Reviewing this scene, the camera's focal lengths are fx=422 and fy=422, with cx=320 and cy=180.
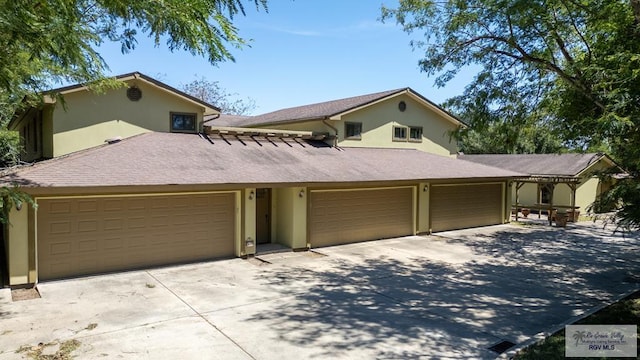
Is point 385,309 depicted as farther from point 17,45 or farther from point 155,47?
point 17,45

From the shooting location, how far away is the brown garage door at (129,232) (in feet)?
33.4

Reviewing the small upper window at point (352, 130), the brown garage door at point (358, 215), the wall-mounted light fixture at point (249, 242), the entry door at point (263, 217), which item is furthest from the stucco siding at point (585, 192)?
the wall-mounted light fixture at point (249, 242)

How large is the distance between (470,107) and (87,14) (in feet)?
29.4

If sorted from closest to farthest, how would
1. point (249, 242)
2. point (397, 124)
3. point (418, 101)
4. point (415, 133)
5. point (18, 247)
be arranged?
point (18, 247) → point (249, 242) → point (397, 124) → point (418, 101) → point (415, 133)

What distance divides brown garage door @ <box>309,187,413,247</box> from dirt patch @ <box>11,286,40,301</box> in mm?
7802

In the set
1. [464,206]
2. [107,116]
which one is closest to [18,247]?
[107,116]

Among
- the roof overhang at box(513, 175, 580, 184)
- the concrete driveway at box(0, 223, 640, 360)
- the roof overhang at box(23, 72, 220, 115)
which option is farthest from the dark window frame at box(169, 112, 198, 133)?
the roof overhang at box(513, 175, 580, 184)

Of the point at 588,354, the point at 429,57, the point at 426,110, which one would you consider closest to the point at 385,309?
the point at 588,354

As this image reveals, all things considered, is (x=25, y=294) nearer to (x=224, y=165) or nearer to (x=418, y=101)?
(x=224, y=165)

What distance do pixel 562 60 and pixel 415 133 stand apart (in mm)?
10837

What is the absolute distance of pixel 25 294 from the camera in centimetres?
917

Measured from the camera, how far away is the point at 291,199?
14008 mm

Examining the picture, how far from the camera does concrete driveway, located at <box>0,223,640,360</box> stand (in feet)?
21.5

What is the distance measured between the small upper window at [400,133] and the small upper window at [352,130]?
2168 millimetres
